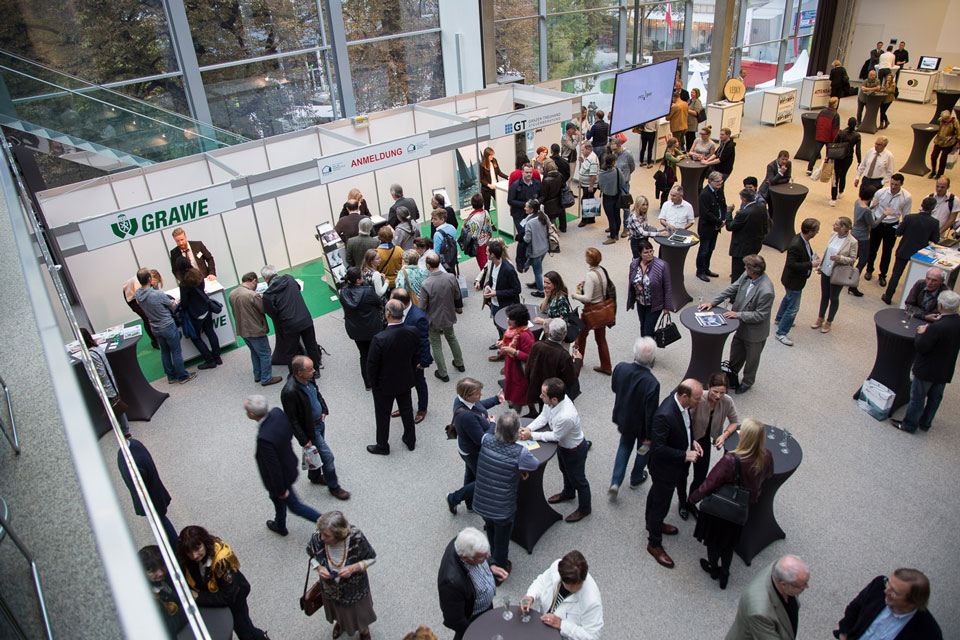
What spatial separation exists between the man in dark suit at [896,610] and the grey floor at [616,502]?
808mm

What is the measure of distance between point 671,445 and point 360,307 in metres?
3.39

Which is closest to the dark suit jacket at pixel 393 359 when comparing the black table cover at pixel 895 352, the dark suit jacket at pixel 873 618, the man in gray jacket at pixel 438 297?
the man in gray jacket at pixel 438 297

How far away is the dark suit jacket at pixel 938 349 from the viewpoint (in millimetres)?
5359

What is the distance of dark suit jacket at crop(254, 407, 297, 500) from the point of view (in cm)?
460

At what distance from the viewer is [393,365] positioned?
18.4ft

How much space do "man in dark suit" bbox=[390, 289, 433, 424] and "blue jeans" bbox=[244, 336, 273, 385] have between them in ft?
5.56

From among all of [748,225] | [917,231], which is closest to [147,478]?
[748,225]

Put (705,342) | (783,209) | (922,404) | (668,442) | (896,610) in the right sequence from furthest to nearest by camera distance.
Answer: (783,209), (705,342), (922,404), (668,442), (896,610)

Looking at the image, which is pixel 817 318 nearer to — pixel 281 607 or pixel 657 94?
pixel 657 94

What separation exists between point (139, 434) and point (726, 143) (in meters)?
9.20

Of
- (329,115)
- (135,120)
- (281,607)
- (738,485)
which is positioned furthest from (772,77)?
(281,607)

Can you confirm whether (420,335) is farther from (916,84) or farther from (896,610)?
(916,84)

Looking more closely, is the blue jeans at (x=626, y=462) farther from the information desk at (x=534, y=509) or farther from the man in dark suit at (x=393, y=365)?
the man in dark suit at (x=393, y=365)

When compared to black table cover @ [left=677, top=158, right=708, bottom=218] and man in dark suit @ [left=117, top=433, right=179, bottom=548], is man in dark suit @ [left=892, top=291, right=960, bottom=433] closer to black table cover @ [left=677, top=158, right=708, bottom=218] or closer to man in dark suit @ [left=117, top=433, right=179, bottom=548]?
black table cover @ [left=677, top=158, right=708, bottom=218]
